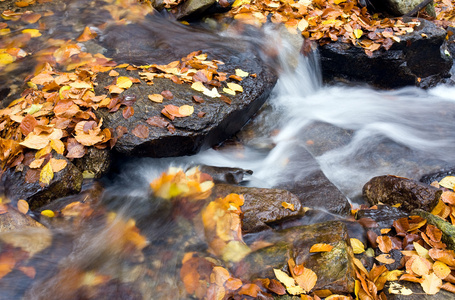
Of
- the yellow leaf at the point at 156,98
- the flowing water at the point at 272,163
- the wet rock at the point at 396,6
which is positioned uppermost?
the wet rock at the point at 396,6

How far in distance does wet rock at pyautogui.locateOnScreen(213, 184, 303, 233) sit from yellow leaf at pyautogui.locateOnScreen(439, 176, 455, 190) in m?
2.05

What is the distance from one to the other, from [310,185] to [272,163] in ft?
2.44

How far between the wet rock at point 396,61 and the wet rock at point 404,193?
2.89 meters

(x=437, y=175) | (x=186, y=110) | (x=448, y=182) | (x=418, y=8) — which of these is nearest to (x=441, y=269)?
(x=448, y=182)

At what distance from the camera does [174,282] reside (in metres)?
2.52

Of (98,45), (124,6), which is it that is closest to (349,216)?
(98,45)

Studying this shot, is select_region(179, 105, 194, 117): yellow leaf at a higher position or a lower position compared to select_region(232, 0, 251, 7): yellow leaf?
A: lower

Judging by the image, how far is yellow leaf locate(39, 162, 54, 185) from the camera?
3.01 metres

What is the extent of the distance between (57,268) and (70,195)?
2.56 feet

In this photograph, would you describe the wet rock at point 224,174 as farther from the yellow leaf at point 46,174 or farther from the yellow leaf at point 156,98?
the yellow leaf at point 46,174

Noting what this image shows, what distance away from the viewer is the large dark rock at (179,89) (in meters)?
3.47

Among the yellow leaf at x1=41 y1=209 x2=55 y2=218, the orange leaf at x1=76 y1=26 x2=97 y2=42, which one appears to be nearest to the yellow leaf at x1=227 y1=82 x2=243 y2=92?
the yellow leaf at x1=41 y1=209 x2=55 y2=218

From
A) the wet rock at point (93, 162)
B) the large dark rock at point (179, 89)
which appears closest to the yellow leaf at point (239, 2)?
the large dark rock at point (179, 89)

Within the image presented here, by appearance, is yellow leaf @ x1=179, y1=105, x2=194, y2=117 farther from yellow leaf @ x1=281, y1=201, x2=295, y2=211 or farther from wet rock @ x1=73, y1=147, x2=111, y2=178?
yellow leaf @ x1=281, y1=201, x2=295, y2=211
